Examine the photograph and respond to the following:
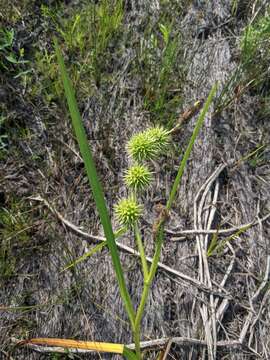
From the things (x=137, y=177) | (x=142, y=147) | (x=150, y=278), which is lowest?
(x=150, y=278)

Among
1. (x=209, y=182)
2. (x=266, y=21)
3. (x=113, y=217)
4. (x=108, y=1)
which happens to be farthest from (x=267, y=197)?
(x=108, y=1)

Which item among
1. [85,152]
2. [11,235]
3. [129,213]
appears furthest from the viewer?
[11,235]

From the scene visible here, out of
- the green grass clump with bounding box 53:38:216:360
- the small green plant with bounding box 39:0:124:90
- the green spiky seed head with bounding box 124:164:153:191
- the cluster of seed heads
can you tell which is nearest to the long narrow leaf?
the green grass clump with bounding box 53:38:216:360

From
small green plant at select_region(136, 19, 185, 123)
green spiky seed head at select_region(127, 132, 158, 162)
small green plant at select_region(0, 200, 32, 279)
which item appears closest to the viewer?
green spiky seed head at select_region(127, 132, 158, 162)

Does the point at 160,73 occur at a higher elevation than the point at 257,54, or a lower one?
lower

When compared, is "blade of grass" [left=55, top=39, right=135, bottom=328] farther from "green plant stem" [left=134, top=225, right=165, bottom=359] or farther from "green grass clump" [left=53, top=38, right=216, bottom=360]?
"green plant stem" [left=134, top=225, right=165, bottom=359]

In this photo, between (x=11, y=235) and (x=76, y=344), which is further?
(x=11, y=235)

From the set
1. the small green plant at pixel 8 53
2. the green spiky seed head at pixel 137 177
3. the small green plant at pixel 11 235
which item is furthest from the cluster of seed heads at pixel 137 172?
the small green plant at pixel 8 53

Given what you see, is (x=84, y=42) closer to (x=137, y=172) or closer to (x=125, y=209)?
(x=137, y=172)

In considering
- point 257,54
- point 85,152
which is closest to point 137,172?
point 85,152

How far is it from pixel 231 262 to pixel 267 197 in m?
0.52

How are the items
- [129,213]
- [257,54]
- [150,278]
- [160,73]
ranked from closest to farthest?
[150,278], [129,213], [160,73], [257,54]

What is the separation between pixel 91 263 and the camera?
1919 millimetres

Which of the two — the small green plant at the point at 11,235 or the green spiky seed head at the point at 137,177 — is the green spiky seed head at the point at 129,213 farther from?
the small green plant at the point at 11,235
